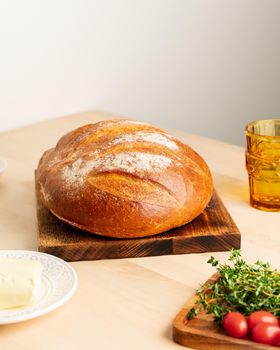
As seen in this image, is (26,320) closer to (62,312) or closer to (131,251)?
(62,312)

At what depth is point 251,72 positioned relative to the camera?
Answer: 2781 millimetres

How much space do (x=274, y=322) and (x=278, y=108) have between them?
2.08 metres

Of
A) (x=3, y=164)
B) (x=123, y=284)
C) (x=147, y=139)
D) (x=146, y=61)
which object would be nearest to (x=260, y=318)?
(x=123, y=284)

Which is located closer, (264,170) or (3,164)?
(264,170)

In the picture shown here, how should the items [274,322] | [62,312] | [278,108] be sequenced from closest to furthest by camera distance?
[274,322]
[62,312]
[278,108]

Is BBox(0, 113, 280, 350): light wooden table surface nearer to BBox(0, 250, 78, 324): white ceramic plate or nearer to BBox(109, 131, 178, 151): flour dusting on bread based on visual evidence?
BBox(0, 250, 78, 324): white ceramic plate

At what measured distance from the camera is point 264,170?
1426 mm

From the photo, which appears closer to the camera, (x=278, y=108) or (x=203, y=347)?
(x=203, y=347)

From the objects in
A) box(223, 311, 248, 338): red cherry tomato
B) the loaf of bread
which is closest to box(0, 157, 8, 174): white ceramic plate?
the loaf of bread

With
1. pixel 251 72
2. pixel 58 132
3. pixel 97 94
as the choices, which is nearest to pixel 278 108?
pixel 251 72

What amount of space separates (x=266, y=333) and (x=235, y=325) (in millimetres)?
40

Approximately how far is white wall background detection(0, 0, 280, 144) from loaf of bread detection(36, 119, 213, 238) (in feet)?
2.60

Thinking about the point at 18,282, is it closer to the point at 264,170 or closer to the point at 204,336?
the point at 204,336

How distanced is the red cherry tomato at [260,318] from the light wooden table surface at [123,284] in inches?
4.4
